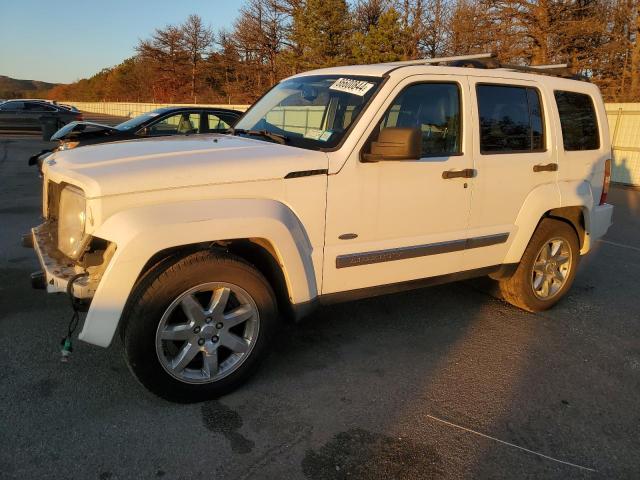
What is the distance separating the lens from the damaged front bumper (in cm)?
278

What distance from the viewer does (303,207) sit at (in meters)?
3.19

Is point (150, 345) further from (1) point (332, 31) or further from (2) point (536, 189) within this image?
(1) point (332, 31)

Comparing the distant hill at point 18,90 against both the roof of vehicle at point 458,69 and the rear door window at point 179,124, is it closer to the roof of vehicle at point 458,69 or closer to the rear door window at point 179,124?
the rear door window at point 179,124

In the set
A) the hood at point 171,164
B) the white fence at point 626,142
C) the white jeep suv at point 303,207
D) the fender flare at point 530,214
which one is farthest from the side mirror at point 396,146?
the white fence at point 626,142

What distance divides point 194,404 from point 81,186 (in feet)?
4.65

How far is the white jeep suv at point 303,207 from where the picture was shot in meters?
2.79

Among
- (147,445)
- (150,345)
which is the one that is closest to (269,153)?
(150,345)

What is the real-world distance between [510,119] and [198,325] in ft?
9.67

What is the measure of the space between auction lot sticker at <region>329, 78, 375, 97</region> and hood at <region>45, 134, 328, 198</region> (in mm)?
655

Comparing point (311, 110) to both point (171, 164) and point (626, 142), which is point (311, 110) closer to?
point (171, 164)

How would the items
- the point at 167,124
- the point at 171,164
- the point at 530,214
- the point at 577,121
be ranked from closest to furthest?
the point at 171,164 → the point at 530,214 → the point at 577,121 → the point at 167,124

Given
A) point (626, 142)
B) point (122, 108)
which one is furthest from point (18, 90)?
point (626, 142)

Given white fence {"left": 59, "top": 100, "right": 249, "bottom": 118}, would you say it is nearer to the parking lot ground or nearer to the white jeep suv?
the white jeep suv

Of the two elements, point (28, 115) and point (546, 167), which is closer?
point (546, 167)
